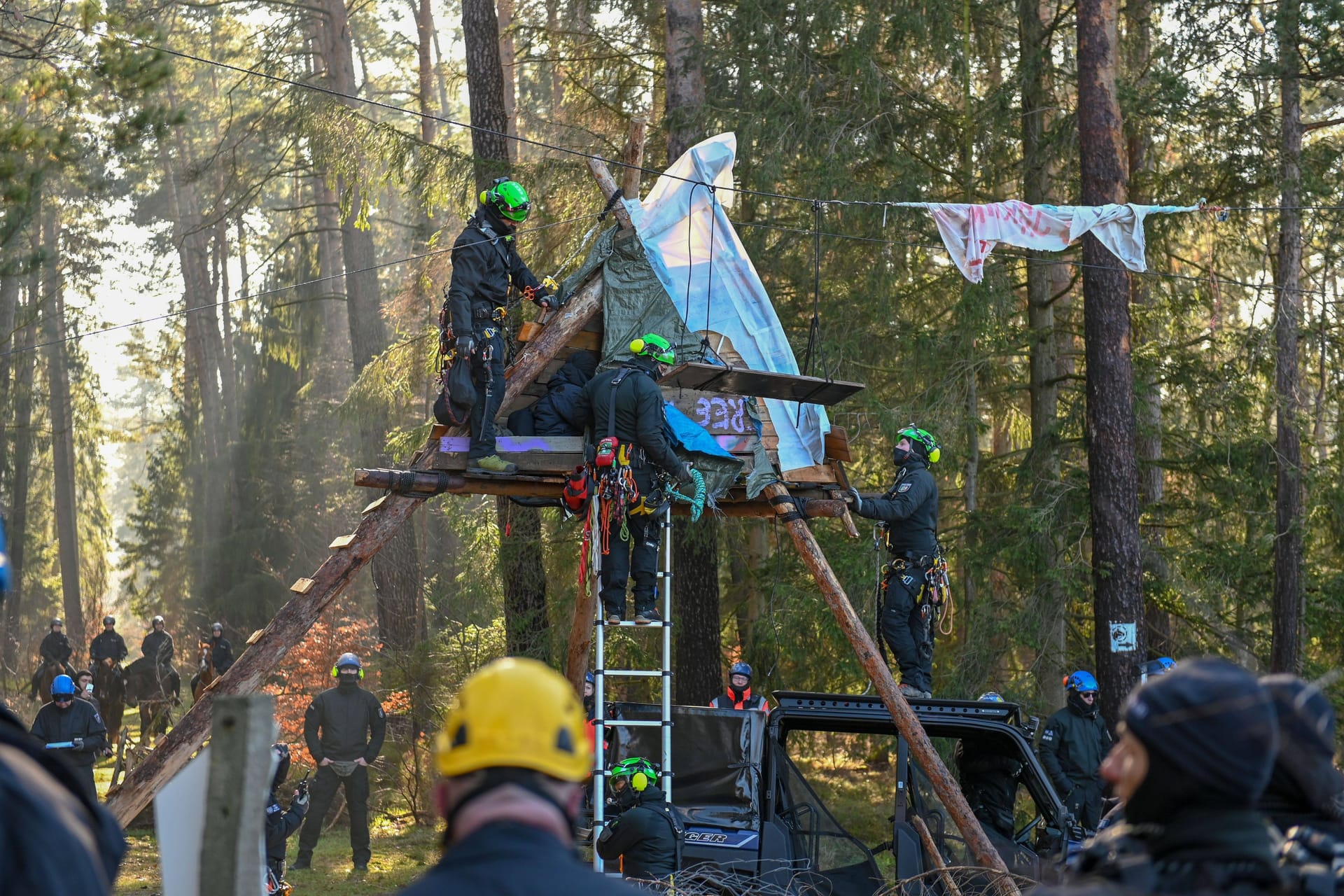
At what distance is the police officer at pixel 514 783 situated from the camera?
2.29m

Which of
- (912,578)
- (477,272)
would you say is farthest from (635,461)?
(912,578)

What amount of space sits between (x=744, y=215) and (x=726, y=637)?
813 cm

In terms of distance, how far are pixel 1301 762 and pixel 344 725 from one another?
12363 millimetres

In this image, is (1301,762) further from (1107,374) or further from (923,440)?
(1107,374)

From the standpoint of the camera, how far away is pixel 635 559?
34.8 ft

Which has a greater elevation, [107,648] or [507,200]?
[507,200]

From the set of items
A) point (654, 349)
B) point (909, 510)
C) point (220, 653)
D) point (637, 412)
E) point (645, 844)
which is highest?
point (654, 349)

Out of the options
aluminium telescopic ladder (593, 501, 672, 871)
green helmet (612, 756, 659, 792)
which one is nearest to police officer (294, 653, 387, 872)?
aluminium telescopic ladder (593, 501, 672, 871)

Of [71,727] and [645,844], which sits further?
[71,727]

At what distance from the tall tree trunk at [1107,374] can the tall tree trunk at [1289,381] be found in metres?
1.73

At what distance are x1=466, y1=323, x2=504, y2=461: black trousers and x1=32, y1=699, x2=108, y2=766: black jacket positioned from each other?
5822 millimetres

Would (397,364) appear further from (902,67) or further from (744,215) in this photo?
(902,67)

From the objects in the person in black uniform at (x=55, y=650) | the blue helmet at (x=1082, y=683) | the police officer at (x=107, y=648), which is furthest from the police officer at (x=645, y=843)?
the person in black uniform at (x=55, y=650)

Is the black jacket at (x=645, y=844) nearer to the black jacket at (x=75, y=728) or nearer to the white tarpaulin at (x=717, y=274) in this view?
the white tarpaulin at (x=717, y=274)
